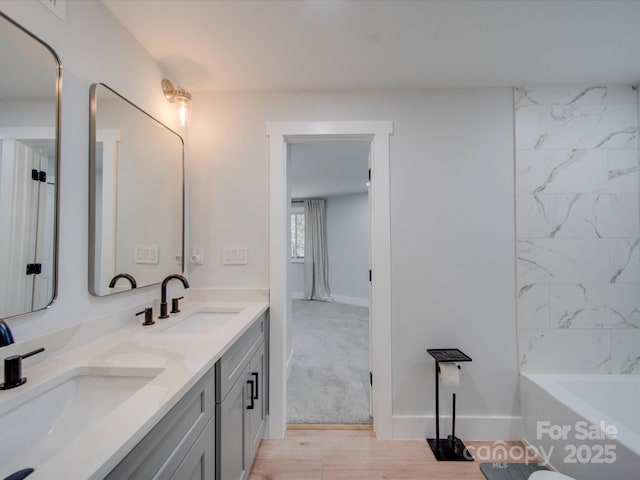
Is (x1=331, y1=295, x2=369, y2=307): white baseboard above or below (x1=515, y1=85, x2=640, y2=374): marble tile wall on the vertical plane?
below

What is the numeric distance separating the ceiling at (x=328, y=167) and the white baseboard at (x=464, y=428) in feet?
7.00

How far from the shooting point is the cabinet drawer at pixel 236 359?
104cm

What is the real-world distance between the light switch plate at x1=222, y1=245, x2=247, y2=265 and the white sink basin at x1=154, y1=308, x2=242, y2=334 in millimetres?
334

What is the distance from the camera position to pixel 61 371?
83 cm

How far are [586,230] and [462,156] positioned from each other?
98 cm

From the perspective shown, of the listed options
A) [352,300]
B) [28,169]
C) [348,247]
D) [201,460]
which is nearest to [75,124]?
[28,169]

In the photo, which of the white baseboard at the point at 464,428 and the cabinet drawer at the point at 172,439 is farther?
the white baseboard at the point at 464,428

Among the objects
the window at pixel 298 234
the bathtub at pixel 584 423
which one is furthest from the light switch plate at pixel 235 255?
the window at pixel 298 234

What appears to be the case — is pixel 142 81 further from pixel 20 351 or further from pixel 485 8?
pixel 485 8

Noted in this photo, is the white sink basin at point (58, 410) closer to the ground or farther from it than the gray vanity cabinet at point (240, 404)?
farther from it

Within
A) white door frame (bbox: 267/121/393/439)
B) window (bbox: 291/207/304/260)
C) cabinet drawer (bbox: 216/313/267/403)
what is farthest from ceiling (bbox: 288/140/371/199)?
cabinet drawer (bbox: 216/313/267/403)

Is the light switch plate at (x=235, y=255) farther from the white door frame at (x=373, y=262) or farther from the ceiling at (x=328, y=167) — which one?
the ceiling at (x=328, y=167)

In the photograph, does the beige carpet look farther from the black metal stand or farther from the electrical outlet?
the electrical outlet

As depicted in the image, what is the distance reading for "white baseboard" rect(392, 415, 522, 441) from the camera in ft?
5.79
